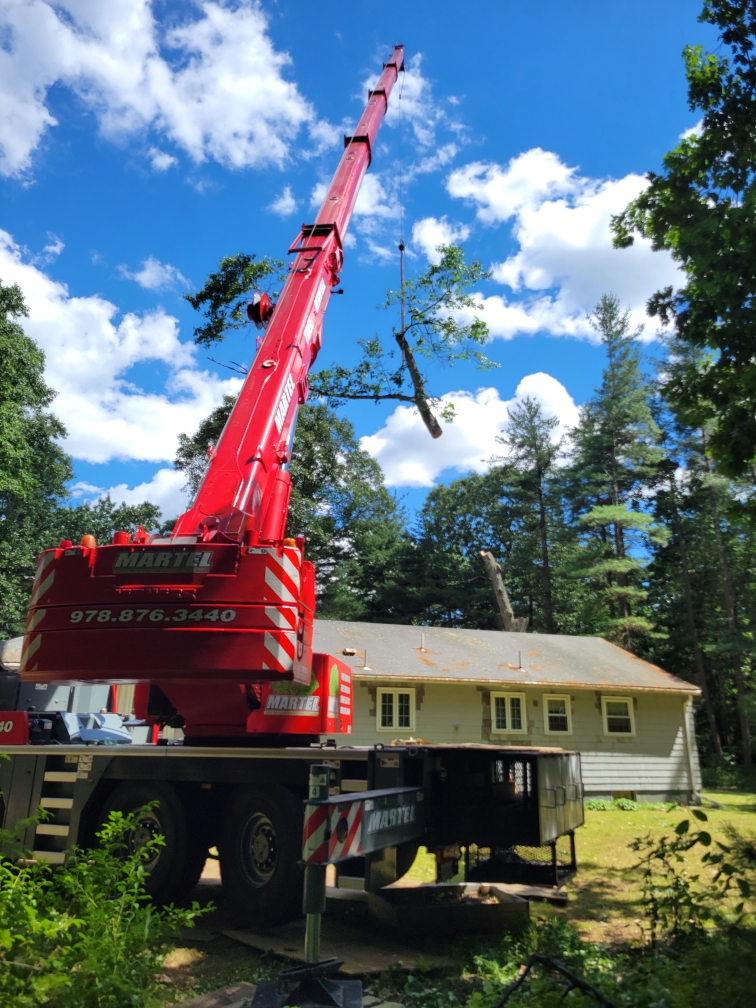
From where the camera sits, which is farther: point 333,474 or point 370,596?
point 370,596

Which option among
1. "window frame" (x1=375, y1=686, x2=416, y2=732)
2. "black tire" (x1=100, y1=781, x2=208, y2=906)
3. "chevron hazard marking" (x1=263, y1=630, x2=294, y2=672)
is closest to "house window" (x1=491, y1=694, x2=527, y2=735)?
"window frame" (x1=375, y1=686, x2=416, y2=732)

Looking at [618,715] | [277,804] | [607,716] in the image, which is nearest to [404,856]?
[277,804]

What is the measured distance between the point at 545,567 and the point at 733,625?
12550mm

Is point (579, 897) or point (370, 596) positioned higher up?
point (370, 596)

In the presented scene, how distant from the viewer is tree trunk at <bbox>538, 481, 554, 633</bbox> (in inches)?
1580

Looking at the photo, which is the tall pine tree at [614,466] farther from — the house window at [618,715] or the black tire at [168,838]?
the black tire at [168,838]

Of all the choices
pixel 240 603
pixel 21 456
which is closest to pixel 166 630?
pixel 240 603

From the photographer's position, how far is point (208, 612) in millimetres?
5668

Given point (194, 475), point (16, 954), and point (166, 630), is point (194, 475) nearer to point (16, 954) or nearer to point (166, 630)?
point (166, 630)

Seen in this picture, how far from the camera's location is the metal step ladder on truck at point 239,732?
5.68m

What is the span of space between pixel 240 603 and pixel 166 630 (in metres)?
0.60

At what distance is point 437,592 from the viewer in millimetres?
41062

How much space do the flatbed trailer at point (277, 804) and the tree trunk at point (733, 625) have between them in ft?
80.7

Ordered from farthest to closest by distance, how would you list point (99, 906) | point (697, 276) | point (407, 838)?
1. point (697, 276)
2. point (407, 838)
3. point (99, 906)
